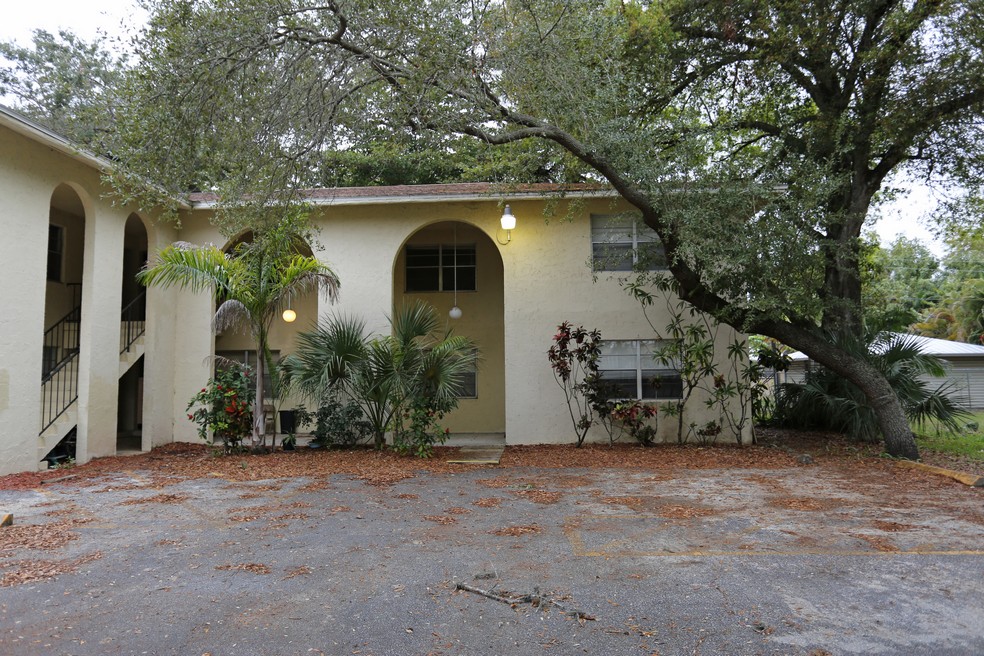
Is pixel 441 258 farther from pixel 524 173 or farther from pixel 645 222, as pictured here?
pixel 645 222

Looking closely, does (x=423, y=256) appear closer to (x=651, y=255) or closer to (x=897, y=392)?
(x=651, y=255)

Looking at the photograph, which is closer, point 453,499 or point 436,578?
point 436,578

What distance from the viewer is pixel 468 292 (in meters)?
14.7

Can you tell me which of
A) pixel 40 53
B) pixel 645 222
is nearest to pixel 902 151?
pixel 645 222

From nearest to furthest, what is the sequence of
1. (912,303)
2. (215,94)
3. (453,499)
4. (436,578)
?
(436,578) → (453,499) → (215,94) → (912,303)

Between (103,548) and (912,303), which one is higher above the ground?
(912,303)

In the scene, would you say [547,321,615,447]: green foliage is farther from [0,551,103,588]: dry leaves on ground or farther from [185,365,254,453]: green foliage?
[0,551,103,588]: dry leaves on ground

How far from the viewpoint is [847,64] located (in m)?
11.1

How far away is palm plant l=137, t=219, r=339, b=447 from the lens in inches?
394

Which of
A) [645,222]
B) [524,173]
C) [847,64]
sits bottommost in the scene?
[645,222]

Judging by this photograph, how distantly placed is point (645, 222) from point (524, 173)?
229cm

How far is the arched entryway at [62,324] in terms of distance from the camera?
10102 mm

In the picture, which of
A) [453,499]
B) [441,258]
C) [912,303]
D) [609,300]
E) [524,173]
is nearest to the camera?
[453,499]

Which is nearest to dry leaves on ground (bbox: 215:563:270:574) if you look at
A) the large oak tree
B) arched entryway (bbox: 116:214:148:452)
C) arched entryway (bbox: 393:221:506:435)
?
the large oak tree
